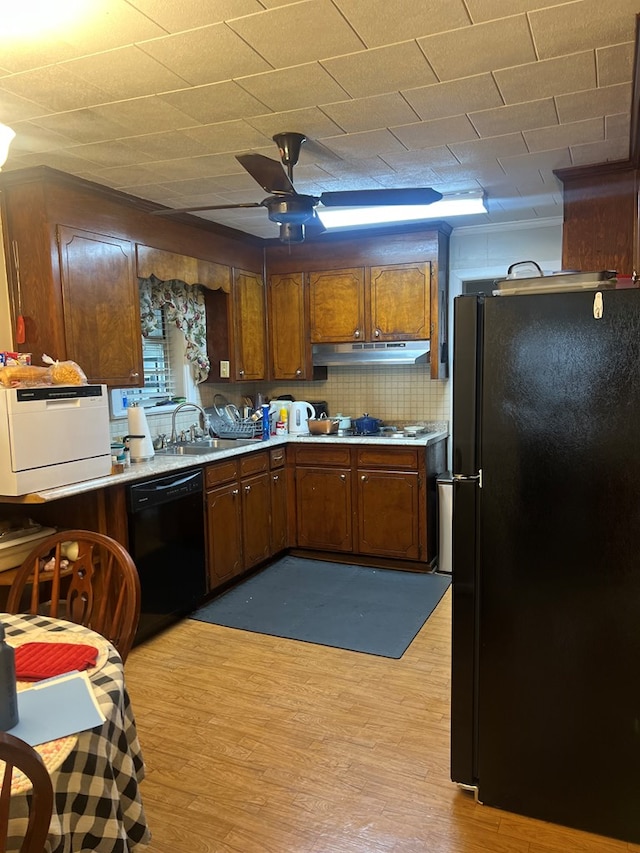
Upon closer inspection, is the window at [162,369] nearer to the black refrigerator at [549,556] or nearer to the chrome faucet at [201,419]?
the chrome faucet at [201,419]

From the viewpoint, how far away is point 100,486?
2.97 metres

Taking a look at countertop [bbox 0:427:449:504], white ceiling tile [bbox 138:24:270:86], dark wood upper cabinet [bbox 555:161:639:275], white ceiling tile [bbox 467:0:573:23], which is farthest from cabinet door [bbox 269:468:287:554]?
white ceiling tile [bbox 467:0:573:23]

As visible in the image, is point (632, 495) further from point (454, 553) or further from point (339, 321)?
point (339, 321)

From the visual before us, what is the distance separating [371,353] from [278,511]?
4.50 ft

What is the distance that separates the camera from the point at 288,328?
4.93 meters

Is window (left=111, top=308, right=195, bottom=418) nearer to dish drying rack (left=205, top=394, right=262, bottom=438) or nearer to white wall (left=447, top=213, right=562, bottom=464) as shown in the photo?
dish drying rack (left=205, top=394, right=262, bottom=438)

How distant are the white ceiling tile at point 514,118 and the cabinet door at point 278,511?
2.67 meters

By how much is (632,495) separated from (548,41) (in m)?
1.43

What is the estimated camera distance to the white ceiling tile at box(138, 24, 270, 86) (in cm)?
188

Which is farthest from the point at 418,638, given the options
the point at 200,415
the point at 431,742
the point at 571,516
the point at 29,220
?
the point at 29,220

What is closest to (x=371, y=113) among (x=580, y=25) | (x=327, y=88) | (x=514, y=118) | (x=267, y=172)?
(x=327, y=88)

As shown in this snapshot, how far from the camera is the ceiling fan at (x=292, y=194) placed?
8.43 feet

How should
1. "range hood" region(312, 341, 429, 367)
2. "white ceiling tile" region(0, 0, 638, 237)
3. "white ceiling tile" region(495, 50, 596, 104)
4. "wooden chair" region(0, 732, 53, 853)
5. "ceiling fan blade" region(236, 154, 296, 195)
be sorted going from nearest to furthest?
"wooden chair" region(0, 732, 53, 853)
"white ceiling tile" region(0, 0, 638, 237)
"white ceiling tile" region(495, 50, 596, 104)
"ceiling fan blade" region(236, 154, 296, 195)
"range hood" region(312, 341, 429, 367)

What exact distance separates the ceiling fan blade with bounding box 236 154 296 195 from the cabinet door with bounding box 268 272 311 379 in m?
2.07
